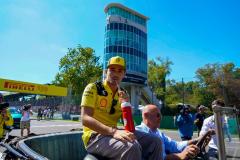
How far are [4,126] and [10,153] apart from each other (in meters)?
5.30

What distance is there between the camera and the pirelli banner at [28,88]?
138 ft

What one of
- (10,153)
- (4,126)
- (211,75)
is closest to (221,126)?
(10,153)

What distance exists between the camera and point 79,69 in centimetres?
5853

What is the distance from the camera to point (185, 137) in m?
9.30

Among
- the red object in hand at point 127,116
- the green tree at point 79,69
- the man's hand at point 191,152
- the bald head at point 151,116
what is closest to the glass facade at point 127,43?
the green tree at point 79,69

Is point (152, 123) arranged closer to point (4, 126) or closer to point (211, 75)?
point (4, 126)

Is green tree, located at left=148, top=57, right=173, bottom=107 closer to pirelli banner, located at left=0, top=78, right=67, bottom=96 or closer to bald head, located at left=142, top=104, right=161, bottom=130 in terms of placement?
pirelli banner, located at left=0, top=78, right=67, bottom=96

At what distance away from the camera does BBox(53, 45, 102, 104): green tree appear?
190ft

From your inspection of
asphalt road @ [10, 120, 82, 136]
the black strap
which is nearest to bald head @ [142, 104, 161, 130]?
the black strap

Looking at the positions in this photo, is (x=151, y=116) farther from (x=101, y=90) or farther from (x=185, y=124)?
(x=185, y=124)

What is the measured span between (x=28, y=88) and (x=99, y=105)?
146ft

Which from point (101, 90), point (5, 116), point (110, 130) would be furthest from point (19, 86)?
point (110, 130)

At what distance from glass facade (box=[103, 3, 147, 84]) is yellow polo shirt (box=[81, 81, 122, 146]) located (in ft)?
166

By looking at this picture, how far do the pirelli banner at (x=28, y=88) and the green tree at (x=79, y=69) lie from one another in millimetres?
6975
